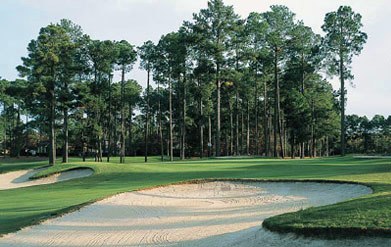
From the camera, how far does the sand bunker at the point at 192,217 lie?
34.0ft

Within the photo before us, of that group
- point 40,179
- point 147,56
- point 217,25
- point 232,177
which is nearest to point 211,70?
point 217,25

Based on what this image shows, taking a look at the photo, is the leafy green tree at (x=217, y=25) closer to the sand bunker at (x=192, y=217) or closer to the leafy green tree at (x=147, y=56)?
the leafy green tree at (x=147, y=56)

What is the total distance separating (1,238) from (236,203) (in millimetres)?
8298

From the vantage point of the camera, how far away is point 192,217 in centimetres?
1474

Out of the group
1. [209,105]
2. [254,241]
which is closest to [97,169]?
[254,241]

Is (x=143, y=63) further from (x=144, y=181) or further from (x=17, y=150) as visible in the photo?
(x=144, y=181)

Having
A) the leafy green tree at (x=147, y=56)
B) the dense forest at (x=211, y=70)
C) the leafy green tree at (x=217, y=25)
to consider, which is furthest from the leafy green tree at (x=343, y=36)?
the leafy green tree at (x=147, y=56)

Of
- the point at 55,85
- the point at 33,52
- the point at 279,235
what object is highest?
the point at 33,52

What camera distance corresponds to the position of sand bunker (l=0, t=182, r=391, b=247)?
10375mm

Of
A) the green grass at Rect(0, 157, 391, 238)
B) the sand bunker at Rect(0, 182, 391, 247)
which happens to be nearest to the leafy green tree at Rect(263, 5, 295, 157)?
the green grass at Rect(0, 157, 391, 238)

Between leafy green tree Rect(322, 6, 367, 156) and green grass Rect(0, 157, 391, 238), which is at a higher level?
leafy green tree Rect(322, 6, 367, 156)

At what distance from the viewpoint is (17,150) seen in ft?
281

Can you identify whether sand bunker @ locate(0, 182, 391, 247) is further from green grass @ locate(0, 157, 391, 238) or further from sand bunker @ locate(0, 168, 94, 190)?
sand bunker @ locate(0, 168, 94, 190)

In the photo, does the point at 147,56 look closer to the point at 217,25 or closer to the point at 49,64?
the point at 217,25
